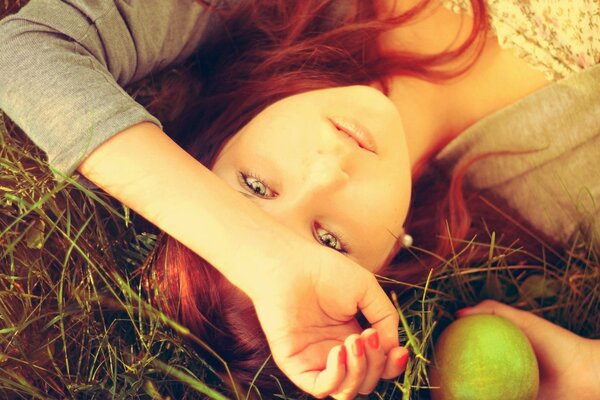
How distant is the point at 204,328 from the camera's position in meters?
1.43

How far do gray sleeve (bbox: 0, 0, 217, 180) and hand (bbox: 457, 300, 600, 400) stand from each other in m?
1.23

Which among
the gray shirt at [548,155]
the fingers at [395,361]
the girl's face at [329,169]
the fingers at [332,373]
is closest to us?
the fingers at [332,373]

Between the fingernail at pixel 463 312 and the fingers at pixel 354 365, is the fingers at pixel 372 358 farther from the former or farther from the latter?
the fingernail at pixel 463 312

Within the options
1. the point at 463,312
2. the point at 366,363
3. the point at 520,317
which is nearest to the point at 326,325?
the point at 366,363

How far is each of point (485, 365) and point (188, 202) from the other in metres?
0.86

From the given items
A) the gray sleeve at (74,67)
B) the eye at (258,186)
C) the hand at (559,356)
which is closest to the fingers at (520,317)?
the hand at (559,356)

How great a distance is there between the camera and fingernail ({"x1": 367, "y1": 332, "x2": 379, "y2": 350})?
4.03ft

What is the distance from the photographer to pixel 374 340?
1231 millimetres

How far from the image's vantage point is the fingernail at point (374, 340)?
1228 millimetres

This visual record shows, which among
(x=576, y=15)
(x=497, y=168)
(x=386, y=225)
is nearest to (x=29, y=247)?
(x=386, y=225)

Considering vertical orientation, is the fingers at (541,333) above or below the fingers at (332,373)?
below

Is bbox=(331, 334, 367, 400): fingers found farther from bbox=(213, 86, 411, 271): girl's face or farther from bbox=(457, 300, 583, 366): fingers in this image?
bbox=(457, 300, 583, 366): fingers

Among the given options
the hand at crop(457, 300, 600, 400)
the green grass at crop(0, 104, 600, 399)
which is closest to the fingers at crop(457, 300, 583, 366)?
the hand at crop(457, 300, 600, 400)

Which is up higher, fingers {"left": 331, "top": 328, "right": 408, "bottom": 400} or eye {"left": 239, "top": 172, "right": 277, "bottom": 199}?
eye {"left": 239, "top": 172, "right": 277, "bottom": 199}
